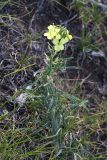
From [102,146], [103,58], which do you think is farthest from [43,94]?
[103,58]

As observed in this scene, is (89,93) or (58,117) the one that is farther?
(89,93)

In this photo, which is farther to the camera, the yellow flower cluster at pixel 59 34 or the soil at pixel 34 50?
the soil at pixel 34 50

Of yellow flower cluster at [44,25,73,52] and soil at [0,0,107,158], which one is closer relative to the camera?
yellow flower cluster at [44,25,73,52]

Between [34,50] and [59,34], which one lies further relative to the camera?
[34,50]

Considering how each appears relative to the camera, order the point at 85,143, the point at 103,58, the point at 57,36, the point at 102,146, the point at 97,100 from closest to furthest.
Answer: the point at 57,36, the point at 85,143, the point at 102,146, the point at 97,100, the point at 103,58

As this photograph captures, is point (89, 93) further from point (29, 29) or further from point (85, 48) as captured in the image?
point (29, 29)

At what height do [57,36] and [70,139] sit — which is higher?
[57,36]

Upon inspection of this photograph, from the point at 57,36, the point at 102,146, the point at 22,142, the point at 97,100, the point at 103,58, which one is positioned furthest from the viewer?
the point at 103,58

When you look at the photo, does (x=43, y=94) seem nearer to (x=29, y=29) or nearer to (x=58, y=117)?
(x=58, y=117)

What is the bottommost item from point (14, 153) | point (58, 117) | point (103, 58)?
point (14, 153)
